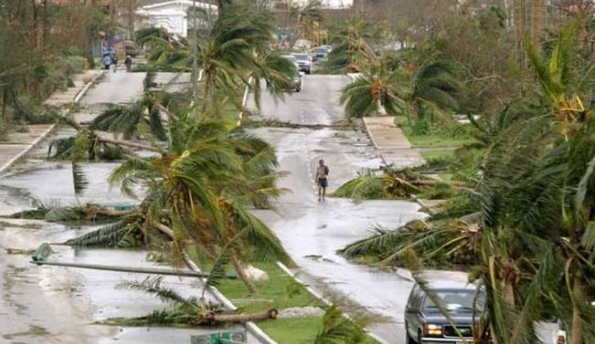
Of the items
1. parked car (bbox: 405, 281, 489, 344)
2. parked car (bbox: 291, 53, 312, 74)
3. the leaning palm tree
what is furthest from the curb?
parked car (bbox: 291, 53, 312, 74)

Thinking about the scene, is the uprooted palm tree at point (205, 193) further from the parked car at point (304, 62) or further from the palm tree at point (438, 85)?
the parked car at point (304, 62)

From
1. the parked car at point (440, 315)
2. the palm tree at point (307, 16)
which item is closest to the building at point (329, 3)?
the palm tree at point (307, 16)

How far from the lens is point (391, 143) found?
58.8 meters

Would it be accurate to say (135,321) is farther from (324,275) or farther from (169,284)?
(324,275)

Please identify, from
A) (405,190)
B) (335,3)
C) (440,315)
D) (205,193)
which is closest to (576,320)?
(440,315)

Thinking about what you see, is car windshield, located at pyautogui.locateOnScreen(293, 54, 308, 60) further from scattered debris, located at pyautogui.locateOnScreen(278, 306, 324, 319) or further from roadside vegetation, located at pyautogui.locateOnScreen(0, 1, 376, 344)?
scattered debris, located at pyautogui.locateOnScreen(278, 306, 324, 319)

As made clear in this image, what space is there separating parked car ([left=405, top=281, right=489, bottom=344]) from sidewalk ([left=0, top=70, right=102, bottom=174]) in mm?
28709

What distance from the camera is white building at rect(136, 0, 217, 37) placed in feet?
399

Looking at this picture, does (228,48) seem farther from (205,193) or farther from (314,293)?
(205,193)

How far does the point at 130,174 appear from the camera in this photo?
25.4 metres

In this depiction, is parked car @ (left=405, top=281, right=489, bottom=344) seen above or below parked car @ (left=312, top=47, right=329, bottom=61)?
above

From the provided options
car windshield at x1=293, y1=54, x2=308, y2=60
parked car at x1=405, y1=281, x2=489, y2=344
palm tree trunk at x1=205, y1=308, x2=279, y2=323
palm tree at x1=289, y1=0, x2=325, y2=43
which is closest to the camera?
parked car at x1=405, y1=281, x2=489, y2=344

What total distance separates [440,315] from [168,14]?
355 feet

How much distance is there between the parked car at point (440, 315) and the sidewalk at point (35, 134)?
1130 inches
